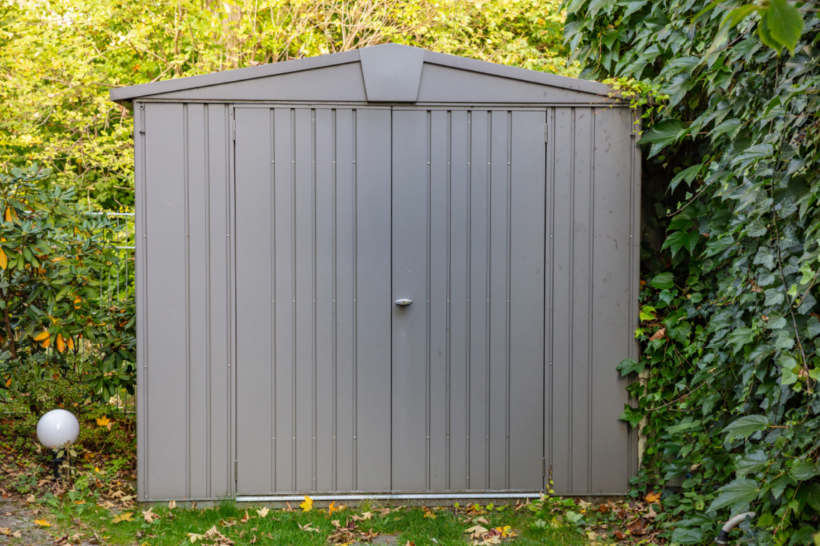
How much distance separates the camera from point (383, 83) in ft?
12.9

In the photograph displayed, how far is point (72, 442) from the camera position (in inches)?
172

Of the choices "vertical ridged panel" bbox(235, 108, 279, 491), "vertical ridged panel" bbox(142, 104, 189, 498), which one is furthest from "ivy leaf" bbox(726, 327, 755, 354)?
"vertical ridged panel" bbox(142, 104, 189, 498)

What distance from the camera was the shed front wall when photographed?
3.97 metres

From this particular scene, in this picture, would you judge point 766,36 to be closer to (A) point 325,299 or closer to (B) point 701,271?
(B) point 701,271

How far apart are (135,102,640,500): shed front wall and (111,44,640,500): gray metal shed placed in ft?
0.04

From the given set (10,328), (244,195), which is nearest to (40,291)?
(10,328)

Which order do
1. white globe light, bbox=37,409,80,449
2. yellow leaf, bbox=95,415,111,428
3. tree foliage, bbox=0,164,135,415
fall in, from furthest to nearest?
yellow leaf, bbox=95,415,111,428 < tree foliage, bbox=0,164,135,415 < white globe light, bbox=37,409,80,449

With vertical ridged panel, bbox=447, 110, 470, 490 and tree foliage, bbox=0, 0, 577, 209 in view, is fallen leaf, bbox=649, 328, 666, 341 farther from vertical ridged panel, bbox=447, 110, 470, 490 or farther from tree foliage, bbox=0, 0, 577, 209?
tree foliage, bbox=0, 0, 577, 209

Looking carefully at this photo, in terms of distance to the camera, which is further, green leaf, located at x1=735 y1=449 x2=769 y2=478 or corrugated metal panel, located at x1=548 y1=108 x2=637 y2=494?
corrugated metal panel, located at x1=548 y1=108 x2=637 y2=494

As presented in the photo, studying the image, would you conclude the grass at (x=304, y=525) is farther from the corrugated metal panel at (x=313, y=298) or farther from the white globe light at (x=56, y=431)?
the white globe light at (x=56, y=431)

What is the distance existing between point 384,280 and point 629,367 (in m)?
1.41

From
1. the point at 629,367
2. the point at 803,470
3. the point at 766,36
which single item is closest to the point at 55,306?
the point at 629,367

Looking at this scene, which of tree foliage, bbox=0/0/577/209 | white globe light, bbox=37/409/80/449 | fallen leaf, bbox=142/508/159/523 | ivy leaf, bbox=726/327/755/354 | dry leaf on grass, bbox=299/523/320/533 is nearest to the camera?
ivy leaf, bbox=726/327/755/354

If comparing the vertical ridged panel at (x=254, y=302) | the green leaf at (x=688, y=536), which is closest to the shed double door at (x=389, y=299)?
the vertical ridged panel at (x=254, y=302)
